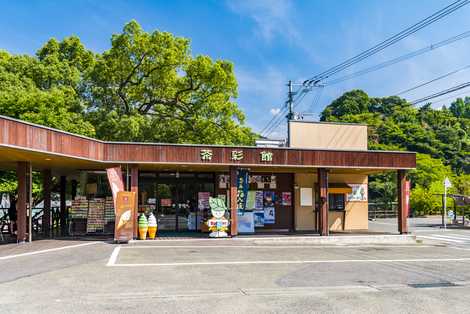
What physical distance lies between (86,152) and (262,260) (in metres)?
6.44

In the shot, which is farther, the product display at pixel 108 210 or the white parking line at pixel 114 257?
the product display at pixel 108 210

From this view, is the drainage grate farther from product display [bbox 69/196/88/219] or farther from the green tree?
the green tree

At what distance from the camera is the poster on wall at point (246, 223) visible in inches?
677

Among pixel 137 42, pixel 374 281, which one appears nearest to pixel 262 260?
pixel 374 281

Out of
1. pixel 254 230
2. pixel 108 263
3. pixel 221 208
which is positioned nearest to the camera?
pixel 108 263

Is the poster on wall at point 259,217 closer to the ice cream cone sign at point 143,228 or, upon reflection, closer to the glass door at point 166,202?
the glass door at point 166,202

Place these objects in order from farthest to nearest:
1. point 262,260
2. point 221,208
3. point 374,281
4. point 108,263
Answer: point 221,208 → point 262,260 → point 108,263 → point 374,281

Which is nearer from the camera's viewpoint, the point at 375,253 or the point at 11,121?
the point at 11,121

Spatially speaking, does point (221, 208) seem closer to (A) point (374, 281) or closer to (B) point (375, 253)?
(B) point (375, 253)

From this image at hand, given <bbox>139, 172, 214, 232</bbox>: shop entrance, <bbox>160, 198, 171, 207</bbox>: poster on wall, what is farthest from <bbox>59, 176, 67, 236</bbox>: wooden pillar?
<bbox>160, 198, 171, 207</bbox>: poster on wall

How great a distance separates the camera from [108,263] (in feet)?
33.3

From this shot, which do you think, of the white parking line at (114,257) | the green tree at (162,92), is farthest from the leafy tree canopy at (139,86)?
the white parking line at (114,257)

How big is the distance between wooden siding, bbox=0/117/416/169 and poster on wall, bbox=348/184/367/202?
318 cm

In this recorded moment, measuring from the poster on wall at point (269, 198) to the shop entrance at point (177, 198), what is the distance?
2203mm
